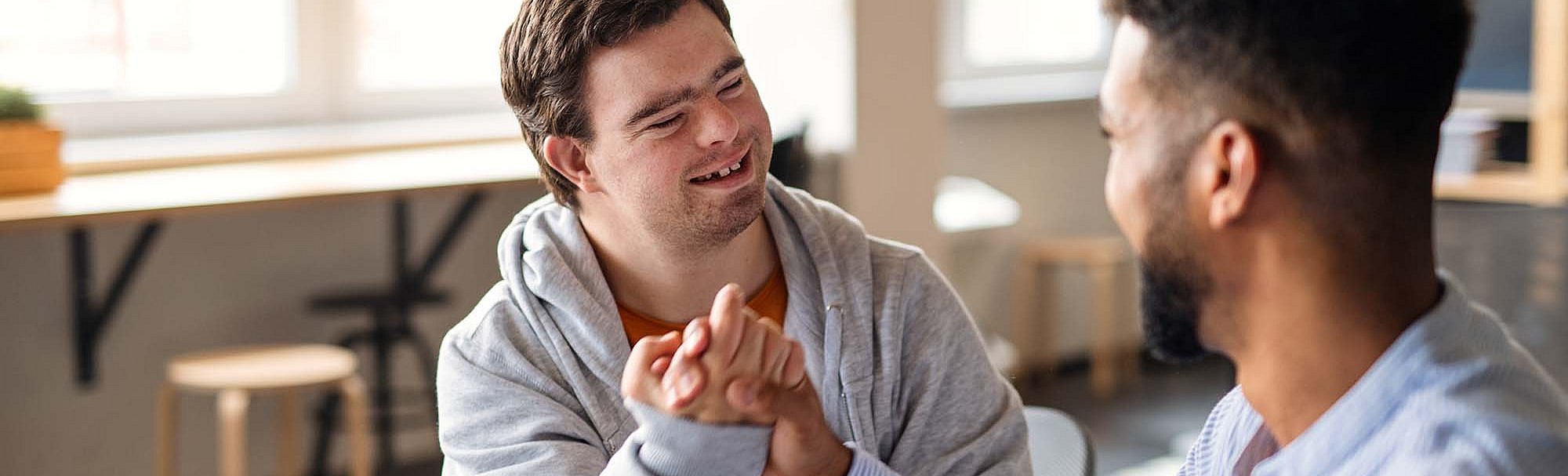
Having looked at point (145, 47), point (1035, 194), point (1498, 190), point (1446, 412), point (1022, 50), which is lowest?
point (1035, 194)

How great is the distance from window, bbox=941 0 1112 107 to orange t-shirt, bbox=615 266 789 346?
11.4 feet

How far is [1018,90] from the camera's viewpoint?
526 centimetres

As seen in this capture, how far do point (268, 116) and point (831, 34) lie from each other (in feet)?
4.47

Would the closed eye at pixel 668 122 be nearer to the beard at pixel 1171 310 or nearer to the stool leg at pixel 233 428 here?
the beard at pixel 1171 310

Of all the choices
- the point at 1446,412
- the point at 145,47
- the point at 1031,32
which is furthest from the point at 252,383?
the point at 1031,32

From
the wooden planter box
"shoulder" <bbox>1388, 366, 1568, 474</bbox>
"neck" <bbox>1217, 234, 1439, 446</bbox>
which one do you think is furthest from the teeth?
the wooden planter box

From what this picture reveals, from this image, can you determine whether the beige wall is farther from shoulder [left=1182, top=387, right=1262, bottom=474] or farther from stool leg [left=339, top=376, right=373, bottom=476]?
shoulder [left=1182, top=387, right=1262, bottom=474]

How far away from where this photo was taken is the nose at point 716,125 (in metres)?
1.45

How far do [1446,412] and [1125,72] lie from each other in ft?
0.93

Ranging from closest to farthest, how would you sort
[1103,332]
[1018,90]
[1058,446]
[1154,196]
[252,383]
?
[1154,196] < [1058,446] < [252,383] < [1103,332] < [1018,90]

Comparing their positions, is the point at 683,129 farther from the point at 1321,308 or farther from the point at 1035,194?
the point at 1035,194

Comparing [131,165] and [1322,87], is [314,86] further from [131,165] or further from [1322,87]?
[1322,87]

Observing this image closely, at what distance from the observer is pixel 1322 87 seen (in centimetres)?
96

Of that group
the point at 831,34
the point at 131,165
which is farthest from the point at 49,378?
the point at 831,34
